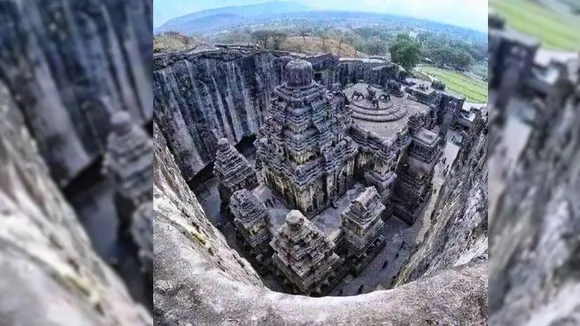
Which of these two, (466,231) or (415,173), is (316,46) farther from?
(466,231)

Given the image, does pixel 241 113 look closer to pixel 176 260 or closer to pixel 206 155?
pixel 206 155

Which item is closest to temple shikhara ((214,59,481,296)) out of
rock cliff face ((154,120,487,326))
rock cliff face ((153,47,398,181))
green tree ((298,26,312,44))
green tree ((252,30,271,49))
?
rock cliff face ((153,47,398,181))

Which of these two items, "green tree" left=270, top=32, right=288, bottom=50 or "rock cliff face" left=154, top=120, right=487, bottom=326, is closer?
"rock cliff face" left=154, top=120, right=487, bottom=326

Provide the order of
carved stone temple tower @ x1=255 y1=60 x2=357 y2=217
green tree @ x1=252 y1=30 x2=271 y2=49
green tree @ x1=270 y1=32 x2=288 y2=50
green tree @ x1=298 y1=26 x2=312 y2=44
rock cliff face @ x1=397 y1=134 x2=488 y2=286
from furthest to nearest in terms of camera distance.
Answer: green tree @ x1=298 y1=26 x2=312 y2=44
green tree @ x1=270 y1=32 x2=288 y2=50
green tree @ x1=252 y1=30 x2=271 y2=49
carved stone temple tower @ x1=255 y1=60 x2=357 y2=217
rock cliff face @ x1=397 y1=134 x2=488 y2=286

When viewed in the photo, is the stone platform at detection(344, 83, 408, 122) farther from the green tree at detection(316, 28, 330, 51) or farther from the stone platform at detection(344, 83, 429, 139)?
the green tree at detection(316, 28, 330, 51)

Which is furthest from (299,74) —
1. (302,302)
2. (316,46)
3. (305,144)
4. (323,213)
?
(316,46)

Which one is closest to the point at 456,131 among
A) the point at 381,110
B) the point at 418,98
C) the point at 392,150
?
the point at 418,98

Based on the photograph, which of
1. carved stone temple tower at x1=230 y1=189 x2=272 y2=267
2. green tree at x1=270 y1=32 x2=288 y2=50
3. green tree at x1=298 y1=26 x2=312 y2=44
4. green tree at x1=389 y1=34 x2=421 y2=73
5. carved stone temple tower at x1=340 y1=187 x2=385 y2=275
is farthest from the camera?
green tree at x1=298 y1=26 x2=312 y2=44

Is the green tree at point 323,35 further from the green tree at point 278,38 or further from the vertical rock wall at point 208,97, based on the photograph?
the vertical rock wall at point 208,97
